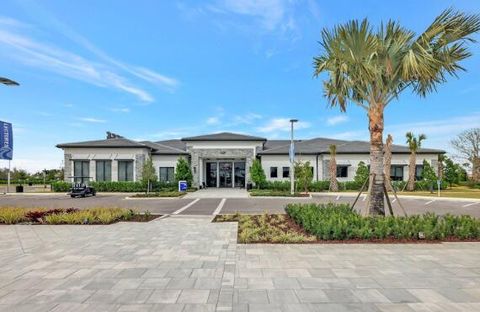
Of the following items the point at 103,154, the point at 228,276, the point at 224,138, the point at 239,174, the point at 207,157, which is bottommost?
the point at 228,276

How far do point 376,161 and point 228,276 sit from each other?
6704 mm

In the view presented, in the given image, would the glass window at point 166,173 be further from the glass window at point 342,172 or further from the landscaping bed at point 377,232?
the landscaping bed at point 377,232

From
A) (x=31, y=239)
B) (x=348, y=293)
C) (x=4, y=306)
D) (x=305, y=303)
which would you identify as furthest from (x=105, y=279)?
(x=31, y=239)

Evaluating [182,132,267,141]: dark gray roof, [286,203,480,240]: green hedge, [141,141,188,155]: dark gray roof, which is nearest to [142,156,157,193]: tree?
[141,141,188,155]: dark gray roof

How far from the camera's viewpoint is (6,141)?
69.9 feet

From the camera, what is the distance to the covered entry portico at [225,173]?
130ft

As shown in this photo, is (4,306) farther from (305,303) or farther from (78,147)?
(78,147)

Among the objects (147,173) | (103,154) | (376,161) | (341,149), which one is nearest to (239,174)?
(341,149)

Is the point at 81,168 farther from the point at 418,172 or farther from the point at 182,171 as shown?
the point at 418,172

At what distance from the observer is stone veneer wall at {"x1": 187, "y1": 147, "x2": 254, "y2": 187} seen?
36531 mm

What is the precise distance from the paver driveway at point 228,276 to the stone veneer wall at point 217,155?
89.3ft

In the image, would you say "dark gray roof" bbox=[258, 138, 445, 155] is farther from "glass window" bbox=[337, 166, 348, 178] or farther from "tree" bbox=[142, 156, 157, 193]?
"tree" bbox=[142, 156, 157, 193]

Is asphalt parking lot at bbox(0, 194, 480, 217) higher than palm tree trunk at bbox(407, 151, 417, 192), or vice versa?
palm tree trunk at bbox(407, 151, 417, 192)

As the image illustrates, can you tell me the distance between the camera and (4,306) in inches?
181
